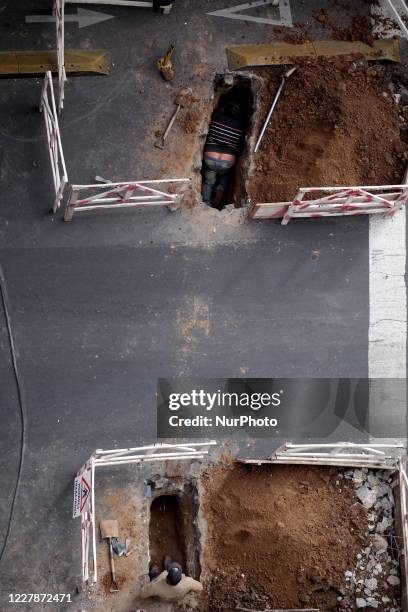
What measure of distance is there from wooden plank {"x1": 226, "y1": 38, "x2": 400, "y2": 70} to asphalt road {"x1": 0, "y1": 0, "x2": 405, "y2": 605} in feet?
1.29

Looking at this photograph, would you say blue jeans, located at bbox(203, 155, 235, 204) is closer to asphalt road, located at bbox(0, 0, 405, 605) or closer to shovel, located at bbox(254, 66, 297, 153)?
shovel, located at bbox(254, 66, 297, 153)

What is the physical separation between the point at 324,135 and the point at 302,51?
7.05 ft

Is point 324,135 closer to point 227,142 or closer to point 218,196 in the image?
point 227,142

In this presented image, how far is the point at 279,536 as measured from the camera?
1903cm

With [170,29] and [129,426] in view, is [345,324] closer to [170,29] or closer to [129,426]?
[129,426]

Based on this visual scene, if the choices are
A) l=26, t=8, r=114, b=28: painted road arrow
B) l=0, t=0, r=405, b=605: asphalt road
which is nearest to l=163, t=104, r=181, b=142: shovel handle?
l=0, t=0, r=405, b=605: asphalt road

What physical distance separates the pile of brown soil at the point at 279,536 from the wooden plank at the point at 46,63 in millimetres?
9598

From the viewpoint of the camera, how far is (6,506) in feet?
62.1

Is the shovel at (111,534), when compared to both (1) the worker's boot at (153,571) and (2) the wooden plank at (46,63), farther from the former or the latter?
(2) the wooden plank at (46,63)

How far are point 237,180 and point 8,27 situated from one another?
6366 mm

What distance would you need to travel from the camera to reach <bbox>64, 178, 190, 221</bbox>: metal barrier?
746 inches

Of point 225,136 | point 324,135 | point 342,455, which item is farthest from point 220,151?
point 342,455

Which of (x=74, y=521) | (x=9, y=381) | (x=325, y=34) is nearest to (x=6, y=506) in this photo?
(x=74, y=521)

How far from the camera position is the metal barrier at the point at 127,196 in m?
19.0
